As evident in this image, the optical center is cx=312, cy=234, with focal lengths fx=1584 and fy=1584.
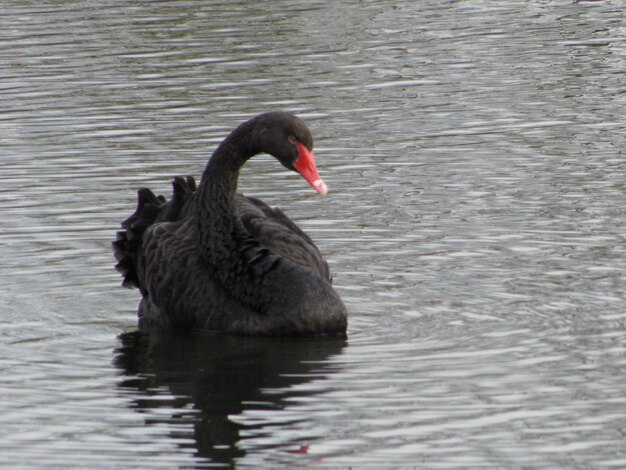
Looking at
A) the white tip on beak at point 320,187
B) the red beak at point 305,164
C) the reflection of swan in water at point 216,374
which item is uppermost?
the red beak at point 305,164

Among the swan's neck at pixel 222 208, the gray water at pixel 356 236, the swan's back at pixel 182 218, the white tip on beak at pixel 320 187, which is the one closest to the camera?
the gray water at pixel 356 236

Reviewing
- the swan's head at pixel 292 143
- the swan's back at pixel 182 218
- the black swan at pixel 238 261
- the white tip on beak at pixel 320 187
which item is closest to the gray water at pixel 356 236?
the black swan at pixel 238 261

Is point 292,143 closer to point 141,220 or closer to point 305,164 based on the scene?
point 305,164

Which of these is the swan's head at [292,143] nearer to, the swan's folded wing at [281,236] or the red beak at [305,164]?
the red beak at [305,164]

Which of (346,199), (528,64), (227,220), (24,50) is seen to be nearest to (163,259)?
(227,220)

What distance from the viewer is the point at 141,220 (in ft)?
34.8

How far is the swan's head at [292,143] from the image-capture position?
9.38 metres

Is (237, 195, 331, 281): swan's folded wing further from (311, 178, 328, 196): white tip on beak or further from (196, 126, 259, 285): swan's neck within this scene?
(311, 178, 328, 196): white tip on beak

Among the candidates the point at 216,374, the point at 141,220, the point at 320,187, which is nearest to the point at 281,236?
the point at 320,187

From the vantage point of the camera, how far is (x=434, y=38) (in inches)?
770

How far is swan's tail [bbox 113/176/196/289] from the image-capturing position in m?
10.4

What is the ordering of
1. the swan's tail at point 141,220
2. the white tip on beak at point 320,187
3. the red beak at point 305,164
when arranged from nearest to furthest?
the white tip on beak at point 320,187 → the red beak at point 305,164 → the swan's tail at point 141,220

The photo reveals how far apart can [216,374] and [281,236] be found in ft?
4.60

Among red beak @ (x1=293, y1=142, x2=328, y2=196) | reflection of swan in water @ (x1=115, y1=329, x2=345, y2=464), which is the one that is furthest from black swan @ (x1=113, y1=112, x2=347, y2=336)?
reflection of swan in water @ (x1=115, y1=329, x2=345, y2=464)
